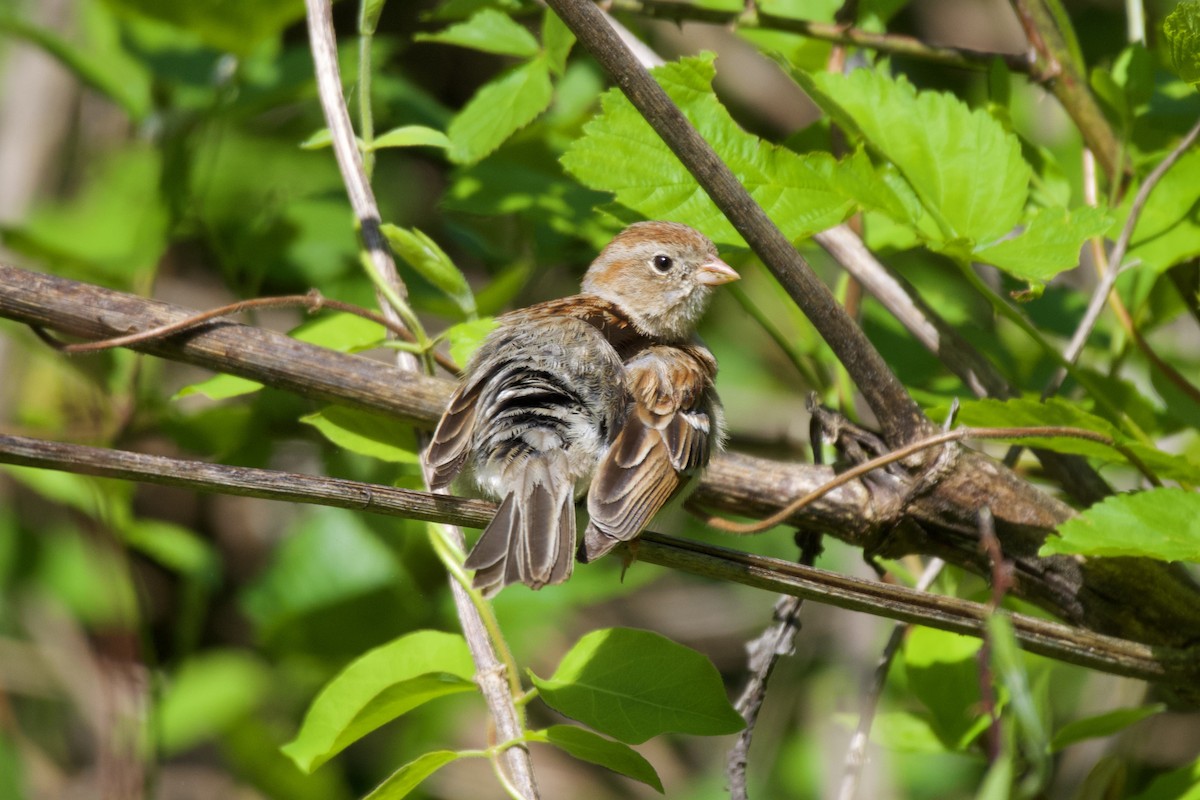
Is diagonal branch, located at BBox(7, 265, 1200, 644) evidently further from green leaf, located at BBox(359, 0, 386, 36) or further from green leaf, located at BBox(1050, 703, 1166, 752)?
green leaf, located at BBox(359, 0, 386, 36)

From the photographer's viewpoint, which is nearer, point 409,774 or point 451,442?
point 409,774

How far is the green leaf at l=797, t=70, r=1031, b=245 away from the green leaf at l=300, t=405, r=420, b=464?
1052mm

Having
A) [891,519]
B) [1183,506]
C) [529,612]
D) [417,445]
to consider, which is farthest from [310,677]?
[1183,506]

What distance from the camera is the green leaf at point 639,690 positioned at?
6.68 feet

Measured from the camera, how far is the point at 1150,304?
9.47ft

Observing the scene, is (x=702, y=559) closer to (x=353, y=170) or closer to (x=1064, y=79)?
(x=353, y=170)

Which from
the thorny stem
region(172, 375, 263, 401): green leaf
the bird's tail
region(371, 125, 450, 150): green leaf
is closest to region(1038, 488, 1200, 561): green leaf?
the thorny stem

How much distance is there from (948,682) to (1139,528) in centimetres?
73

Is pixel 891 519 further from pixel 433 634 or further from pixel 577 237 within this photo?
pixel 577 237

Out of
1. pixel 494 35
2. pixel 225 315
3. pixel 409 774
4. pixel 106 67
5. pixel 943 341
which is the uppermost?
pixel 106 67

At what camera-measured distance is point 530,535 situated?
7.07 feet

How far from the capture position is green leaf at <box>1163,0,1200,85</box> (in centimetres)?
198

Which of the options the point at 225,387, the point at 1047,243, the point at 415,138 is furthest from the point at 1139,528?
the point at 225,387

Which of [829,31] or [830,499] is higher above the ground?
[829,31]
